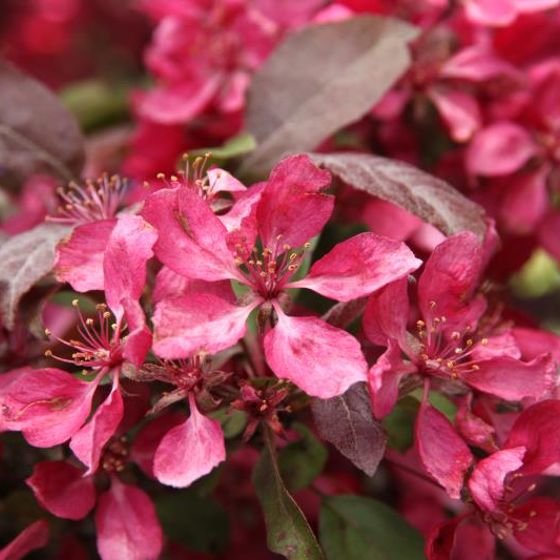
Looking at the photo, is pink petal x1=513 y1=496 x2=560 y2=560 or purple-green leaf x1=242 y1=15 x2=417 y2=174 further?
purple-green leaf x1=242 y1=15 x2=417 y2=174

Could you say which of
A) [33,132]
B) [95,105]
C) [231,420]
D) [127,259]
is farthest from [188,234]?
[95,105]

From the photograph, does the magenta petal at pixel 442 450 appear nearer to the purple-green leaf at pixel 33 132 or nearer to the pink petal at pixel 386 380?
the pink petal at pixel 386 380

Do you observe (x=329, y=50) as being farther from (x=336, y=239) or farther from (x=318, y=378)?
(x=318, y=378)

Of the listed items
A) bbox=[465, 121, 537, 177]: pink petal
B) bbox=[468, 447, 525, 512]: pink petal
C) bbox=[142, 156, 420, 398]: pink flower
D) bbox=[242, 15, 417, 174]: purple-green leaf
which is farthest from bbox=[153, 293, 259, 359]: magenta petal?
bbox=[465, 121, 537, 177]: pink petal

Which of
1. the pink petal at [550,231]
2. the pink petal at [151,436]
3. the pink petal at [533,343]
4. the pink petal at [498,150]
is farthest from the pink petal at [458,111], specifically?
the pink petal at [151,436]

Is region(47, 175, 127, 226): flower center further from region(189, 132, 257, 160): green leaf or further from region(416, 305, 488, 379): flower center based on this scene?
region(416, 305, 488, 379): flower center

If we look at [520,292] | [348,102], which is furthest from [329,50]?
[520,292]

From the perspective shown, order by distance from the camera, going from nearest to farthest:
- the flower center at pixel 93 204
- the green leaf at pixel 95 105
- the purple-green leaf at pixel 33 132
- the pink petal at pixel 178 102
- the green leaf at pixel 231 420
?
the green leaf at pixel 231 420
the flower center at pixel 93 204
the purple-green leaf at pixel 33 132
the pink petal at pixel 178 102
the green leaf at pixel 95 105
